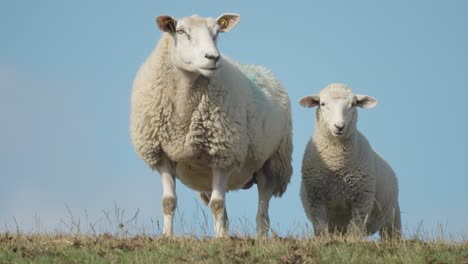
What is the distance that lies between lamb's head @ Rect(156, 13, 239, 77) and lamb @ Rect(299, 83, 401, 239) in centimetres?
205

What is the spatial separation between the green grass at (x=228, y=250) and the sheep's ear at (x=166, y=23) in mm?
2996

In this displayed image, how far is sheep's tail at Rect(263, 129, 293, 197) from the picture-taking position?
13.0m

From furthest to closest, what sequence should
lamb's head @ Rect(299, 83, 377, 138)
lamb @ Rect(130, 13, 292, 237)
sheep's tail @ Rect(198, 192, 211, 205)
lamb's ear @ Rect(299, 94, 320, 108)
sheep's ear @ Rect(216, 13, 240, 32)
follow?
1. sheep's tail @ Rect(198, 192, 211, 205)
2. lamb's ear @ Rect(299, 94, 320, 108)
3. lamb's head @ Rect(299, 83, 377, 138)
4. sheep's ear @ Rect(216, 13, 240, 32)
5. lamb @ Rect(130, 13, 292, 237)

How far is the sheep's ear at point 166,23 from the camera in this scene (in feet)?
36.1

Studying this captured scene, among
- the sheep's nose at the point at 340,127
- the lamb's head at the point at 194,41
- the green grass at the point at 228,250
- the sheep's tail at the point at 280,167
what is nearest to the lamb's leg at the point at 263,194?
the sheep's tail at the point at 280,167

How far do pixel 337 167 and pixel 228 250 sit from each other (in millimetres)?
4144

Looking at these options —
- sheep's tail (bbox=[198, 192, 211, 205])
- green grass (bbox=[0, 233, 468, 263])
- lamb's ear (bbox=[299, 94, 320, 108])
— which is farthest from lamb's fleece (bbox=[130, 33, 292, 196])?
sheep's tail (bbox=[198, 192, 211, 205])

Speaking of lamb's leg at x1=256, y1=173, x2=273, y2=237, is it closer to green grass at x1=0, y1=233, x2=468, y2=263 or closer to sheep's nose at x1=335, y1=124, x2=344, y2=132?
sheep's nose at x1=335, y1=124, x2=344, y2=132

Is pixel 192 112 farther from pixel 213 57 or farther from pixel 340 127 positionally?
pixel 340 127

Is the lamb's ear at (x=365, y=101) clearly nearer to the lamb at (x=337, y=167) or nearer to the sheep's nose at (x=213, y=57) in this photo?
the lamb at (x=337, y=167)

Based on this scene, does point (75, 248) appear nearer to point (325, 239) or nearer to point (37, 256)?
point (37, 256)

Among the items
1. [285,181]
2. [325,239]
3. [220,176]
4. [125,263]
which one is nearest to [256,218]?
[285,181]

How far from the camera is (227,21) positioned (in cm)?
1143

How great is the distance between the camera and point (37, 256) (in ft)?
28.0
